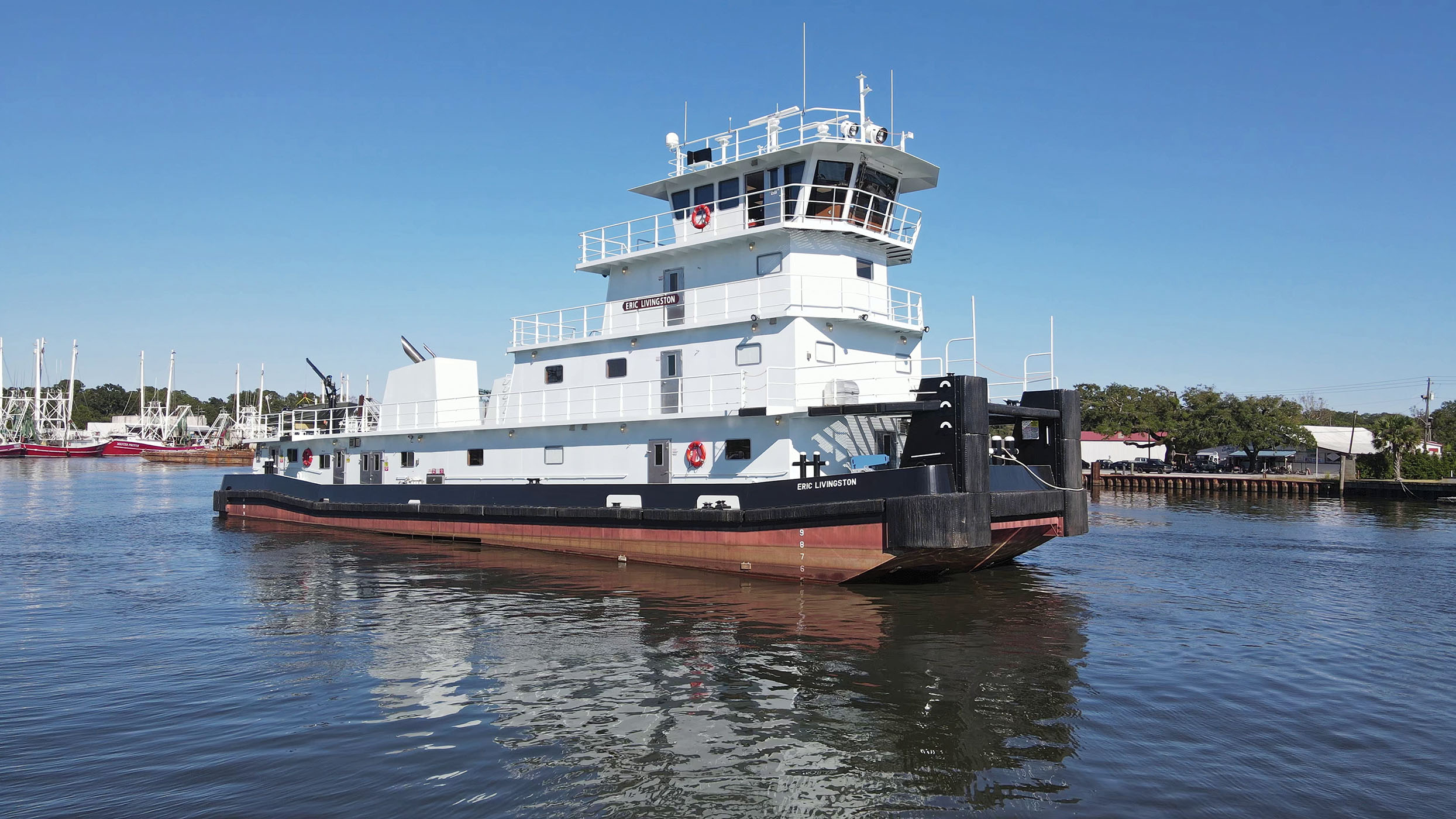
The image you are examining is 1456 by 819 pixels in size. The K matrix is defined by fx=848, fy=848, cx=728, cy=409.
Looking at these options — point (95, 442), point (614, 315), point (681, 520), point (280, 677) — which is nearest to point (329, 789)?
point (280, 677)

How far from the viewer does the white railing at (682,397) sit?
15.3 meters

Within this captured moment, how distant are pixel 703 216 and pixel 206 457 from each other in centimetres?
8841

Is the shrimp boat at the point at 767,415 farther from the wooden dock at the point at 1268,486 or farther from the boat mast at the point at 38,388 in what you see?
the boat mast at the point at 38,388

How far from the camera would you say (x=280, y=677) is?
9367 mm

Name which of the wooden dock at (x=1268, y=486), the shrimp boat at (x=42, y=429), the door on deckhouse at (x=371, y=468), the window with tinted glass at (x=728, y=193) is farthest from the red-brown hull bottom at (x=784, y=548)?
the shrimp boat at (x=42, y=429)

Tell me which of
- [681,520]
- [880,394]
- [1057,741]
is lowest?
[1057,741]

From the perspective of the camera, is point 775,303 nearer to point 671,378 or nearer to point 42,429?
point 671,378

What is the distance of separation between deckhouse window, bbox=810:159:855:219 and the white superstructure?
3cm

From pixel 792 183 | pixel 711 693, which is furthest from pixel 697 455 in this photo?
pixel 711 693

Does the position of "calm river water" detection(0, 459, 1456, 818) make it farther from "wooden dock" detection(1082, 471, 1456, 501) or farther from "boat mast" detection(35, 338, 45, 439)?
"boat mast" detection(35, 338, 45, 439)

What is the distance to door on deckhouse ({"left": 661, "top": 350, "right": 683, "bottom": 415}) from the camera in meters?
17.0

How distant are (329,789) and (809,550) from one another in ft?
29.8

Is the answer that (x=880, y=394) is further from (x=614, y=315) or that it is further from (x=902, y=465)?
(x=614, y=315)

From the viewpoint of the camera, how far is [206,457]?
8762cm
